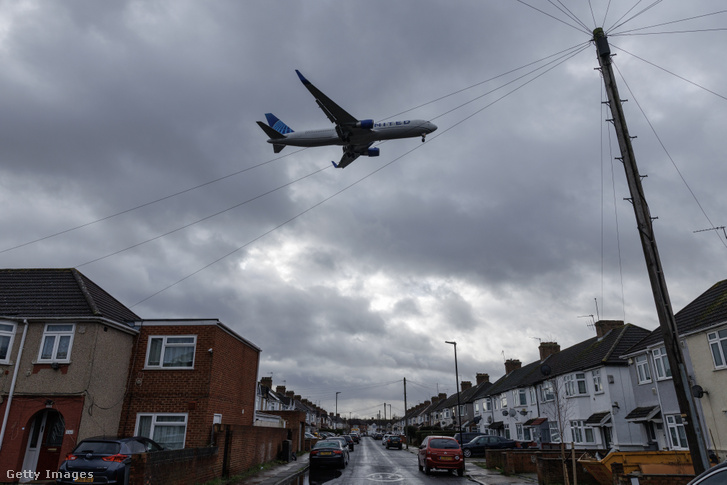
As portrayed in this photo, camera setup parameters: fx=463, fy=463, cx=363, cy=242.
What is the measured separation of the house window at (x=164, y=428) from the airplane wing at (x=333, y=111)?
489 inches

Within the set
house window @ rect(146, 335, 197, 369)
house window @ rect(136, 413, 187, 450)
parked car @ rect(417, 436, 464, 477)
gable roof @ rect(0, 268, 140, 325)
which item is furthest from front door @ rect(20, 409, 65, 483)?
parked car @ rect(417, 436, 464, 477)

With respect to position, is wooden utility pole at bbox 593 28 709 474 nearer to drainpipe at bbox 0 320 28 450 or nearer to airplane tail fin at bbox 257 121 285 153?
airplane tail fin at bbox 257 121 285 153

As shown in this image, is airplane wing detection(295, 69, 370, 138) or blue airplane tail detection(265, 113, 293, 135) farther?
blue airplane tail detection(265, 113, 293, 135)

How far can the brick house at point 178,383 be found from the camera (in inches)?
667

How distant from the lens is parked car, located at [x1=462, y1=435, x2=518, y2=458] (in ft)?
106

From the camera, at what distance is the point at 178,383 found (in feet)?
57.4

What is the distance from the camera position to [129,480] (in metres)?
11.2

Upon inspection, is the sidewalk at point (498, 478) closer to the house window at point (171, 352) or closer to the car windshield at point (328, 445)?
the car windshield at point (328, 445)

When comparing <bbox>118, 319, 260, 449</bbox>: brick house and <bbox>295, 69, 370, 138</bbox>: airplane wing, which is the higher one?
<bbox>295, 69, 370, 138</bbox>: airplane wing

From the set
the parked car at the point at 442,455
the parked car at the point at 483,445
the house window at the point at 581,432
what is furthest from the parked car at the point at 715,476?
the parked car at the point at 483,445

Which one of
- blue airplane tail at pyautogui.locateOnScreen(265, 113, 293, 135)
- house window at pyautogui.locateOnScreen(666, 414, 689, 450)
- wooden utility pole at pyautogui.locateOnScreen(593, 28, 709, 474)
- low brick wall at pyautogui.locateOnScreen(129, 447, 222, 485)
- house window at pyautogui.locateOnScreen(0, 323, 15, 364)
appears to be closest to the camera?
wooden utility pole at pyautogui.locateOnScreen(593, 28, 709, 474)

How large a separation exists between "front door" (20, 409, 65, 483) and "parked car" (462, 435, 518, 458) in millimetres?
24999

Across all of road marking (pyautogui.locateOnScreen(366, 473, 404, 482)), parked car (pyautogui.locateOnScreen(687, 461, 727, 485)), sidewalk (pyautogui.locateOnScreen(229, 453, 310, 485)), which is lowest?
road marking (pyautogui.locateOnScreen(366, 473, 404, 482))

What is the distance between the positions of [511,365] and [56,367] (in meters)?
47.8
